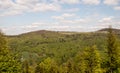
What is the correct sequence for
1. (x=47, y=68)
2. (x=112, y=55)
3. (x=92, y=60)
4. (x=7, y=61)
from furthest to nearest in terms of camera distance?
(x=47, y=68) → (x=92, y=60) → (x=112, y=55) → (x=7, y=61)

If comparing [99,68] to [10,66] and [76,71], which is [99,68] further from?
[76,71]

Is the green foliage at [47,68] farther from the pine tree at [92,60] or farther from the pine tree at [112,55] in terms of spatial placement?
the pine tree at [112,55]

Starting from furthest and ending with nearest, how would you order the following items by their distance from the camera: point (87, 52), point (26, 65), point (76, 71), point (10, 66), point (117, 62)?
point (76, 71)
point (26, 65)
point (87, 52)
point (117, 62)
point (10, 66)

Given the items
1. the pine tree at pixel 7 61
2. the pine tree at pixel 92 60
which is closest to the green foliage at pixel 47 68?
the pine tree at pixel 92 60

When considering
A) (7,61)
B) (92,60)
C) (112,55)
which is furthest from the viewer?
(92,60)

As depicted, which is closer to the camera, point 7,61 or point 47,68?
point 7,61

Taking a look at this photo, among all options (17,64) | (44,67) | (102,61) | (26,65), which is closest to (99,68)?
(102,61)

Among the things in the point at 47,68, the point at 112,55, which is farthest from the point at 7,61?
the point at 47,68

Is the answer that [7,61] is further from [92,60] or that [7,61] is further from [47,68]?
[47,68]
